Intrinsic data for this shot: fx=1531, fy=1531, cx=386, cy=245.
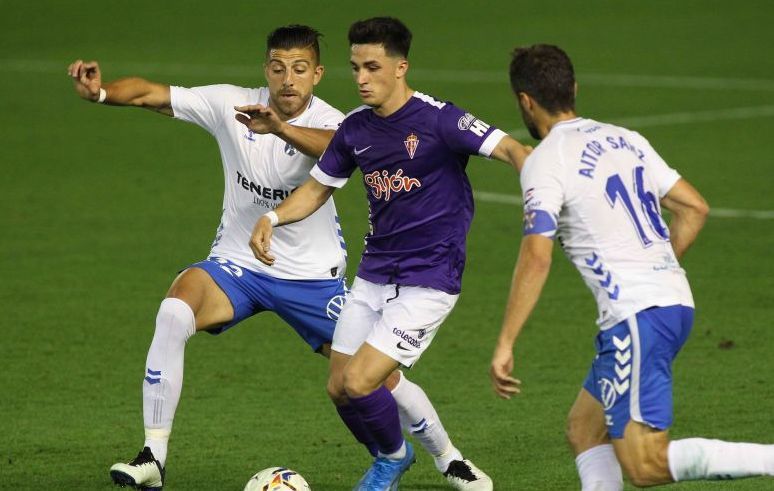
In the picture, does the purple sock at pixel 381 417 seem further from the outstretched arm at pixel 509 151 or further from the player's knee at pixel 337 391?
the outstretched arm at pixel 509 151

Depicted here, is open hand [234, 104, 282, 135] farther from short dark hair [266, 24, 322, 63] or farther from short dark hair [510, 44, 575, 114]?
short dark hair [510, 44, 575, 114]

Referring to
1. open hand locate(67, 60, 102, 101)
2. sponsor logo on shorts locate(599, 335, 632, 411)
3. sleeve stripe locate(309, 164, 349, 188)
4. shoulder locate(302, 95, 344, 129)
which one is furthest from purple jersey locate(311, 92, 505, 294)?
sponsor logo on shorts locate(599, 335, 632, 411)

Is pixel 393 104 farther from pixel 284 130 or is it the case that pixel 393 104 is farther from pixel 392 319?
pixel 392 319

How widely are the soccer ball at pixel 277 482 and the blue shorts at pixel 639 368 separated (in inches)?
71.8

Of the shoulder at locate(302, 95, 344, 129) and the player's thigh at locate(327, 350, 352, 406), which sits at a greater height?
the shoulder at locate(302, 95, 344, 129)

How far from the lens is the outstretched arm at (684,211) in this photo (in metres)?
6.68

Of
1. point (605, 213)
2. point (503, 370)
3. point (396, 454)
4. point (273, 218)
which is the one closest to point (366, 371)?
point (396, 454)

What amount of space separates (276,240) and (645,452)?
121 inches

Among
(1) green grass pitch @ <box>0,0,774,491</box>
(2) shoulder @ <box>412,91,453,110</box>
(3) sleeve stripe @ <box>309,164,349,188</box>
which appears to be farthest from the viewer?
(1) green grass pitch @ <box>0,0,774,491</box>

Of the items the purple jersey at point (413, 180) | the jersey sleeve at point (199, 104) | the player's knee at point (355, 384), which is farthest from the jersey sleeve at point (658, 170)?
the jersey sleeve at point (199, 104)

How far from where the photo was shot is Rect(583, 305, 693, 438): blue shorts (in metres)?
6.38

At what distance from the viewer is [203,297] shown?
8391 mm

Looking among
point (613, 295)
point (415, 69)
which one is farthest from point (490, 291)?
point (415, 69)

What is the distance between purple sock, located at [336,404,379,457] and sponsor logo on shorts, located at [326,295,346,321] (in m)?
0.74
